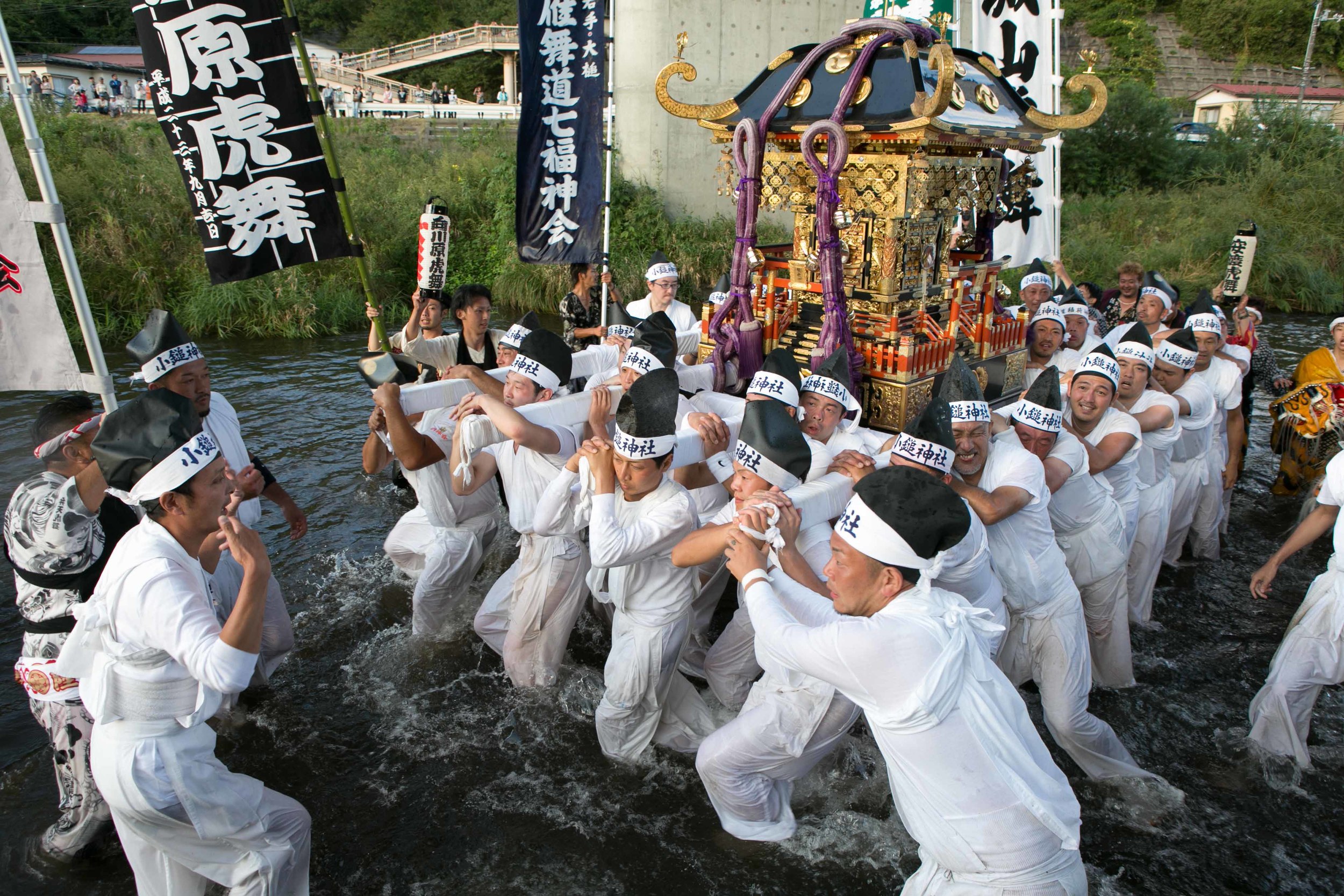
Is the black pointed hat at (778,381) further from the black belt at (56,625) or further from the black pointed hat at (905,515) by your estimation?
the black belt at (56,625)

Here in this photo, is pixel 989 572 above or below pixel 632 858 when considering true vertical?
above

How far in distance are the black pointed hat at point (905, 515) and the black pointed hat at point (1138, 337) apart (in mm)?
3298

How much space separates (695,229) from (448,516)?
1268 centimetres

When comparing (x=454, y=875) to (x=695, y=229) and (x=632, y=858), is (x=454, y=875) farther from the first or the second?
(x=695, y=229)

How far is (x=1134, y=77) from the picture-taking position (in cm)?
3116

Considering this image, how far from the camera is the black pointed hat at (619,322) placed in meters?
5.92

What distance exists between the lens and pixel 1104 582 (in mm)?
4426

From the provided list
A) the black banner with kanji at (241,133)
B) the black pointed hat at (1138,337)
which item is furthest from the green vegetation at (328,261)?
the black pointed hat at (1138,337)

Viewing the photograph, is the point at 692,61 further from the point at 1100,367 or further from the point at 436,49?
the point at 436,49

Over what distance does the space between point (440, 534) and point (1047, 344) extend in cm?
463

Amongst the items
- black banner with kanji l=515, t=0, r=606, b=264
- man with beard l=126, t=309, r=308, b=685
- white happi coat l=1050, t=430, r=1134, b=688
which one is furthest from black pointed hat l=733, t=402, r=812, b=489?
black banner with kanji l=515, t=0, r=606, b=264

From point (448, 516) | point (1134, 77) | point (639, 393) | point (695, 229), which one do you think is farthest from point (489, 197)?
point (1134, 77)

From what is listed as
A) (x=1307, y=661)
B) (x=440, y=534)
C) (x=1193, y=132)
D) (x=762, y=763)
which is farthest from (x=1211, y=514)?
(x=1193, y=132)

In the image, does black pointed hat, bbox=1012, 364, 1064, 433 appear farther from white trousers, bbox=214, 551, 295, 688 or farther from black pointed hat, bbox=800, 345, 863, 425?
white trousers, bbox=214, 551, 295, 688
